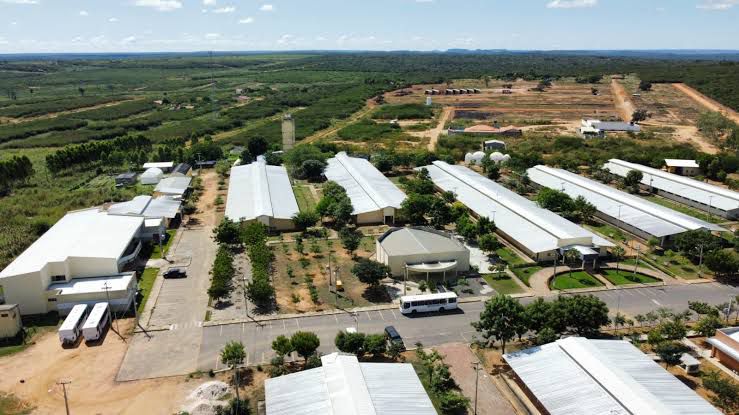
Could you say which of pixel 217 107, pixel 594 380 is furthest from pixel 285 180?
pixel 217 107

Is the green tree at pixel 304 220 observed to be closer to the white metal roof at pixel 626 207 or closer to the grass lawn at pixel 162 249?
the grass lawn at pixel 162 249

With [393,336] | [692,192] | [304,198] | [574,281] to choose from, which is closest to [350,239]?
[393,336]

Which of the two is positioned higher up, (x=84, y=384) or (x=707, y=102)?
(x=707, y=102)

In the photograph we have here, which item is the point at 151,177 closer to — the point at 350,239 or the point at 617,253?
the point at 350,239

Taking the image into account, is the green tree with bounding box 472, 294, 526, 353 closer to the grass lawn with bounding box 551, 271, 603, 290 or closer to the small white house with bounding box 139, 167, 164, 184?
the grass lawn with bounding box 551, 271, 603, 290

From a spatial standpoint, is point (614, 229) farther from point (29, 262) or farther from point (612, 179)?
point (29, 262)

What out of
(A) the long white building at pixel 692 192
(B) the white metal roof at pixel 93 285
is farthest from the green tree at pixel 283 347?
(A) the long white building at pixel 692 192
